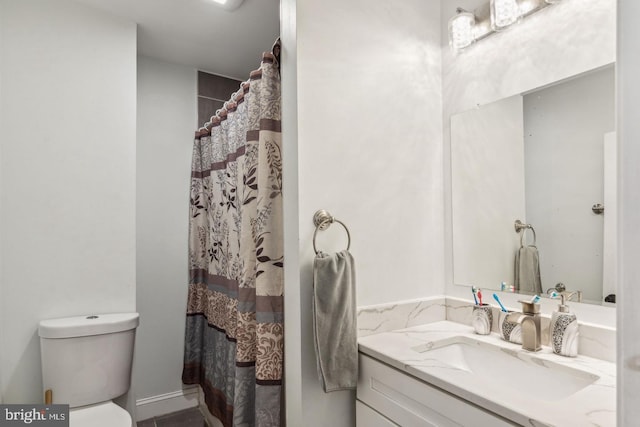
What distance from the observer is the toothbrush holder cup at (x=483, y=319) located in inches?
52.0

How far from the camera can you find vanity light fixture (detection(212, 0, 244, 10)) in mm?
1892

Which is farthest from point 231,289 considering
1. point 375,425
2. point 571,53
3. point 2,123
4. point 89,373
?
point 571,53

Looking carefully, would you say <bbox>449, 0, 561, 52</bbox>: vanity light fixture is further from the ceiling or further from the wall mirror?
the ceiling

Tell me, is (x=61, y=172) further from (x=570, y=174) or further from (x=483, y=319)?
(x=570, y=174)

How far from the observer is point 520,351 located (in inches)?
44.8

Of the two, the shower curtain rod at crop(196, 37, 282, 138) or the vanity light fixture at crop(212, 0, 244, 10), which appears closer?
the shower curtain rod at crop(196, 37, 282, 138)

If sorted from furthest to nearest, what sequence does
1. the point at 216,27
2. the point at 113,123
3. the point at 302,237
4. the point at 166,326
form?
1. the point at 166,326
2. the point at 216,27
3. the point at 113,123
4. the point at 302,237

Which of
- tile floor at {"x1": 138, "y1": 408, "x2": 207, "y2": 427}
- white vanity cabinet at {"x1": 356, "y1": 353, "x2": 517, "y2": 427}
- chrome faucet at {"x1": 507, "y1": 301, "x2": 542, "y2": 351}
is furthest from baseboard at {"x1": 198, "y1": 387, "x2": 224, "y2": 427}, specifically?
chrome faucet at {"x1": 507, "y1": 301, "x2": 542, "y2": 351}

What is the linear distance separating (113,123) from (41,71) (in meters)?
0.38

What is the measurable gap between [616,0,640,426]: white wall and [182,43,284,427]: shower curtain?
3.62 feet

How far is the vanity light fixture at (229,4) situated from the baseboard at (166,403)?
2.52 m

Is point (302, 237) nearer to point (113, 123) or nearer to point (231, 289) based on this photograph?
point (231, 289)

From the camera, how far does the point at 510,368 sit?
1146 mm

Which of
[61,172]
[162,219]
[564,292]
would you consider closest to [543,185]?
[564,292]
